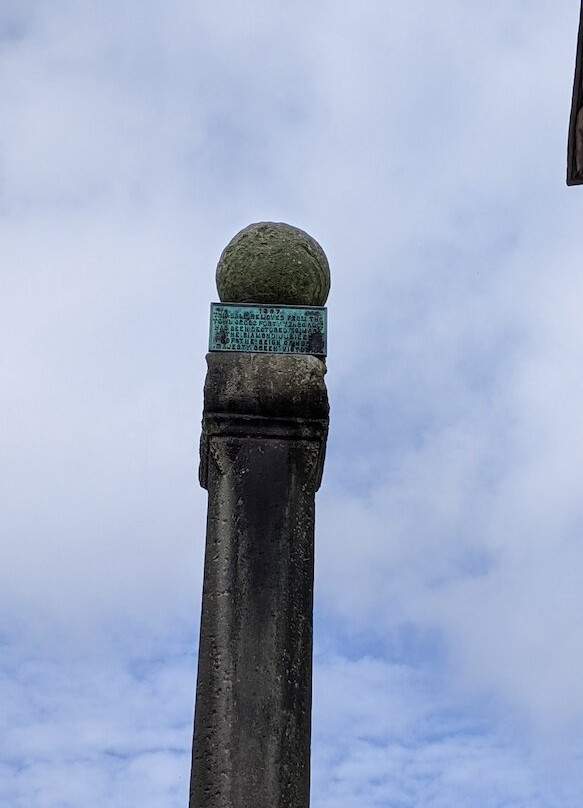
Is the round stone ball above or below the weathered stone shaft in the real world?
above

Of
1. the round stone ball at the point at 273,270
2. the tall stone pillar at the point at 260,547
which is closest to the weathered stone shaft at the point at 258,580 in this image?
the tall stone pillar at the point at 260,547

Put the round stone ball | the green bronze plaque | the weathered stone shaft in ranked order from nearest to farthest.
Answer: the weathered stone shaft < the green bronze plaque < the round stone ball

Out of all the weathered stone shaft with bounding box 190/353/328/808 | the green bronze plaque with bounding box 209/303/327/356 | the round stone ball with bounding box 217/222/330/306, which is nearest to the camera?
the weathered stone shaft with bounding box 190/353/328/808

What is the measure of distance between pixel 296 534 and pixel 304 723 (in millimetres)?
862

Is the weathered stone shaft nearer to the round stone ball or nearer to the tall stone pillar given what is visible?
the tall stone pillar

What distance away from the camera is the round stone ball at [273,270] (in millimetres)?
6656

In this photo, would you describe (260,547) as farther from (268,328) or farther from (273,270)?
(273,270)

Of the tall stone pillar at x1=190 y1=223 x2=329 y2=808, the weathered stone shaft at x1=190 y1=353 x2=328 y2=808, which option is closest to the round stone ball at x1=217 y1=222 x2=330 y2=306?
the tall stone pillar at x1=190 y1=223 x2=329 y2=808

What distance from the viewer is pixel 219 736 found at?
5.78 meters

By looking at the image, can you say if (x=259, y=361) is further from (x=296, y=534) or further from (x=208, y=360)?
(x=296, y=534)

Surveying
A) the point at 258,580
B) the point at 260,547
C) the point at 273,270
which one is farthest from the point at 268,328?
the point at 258,580

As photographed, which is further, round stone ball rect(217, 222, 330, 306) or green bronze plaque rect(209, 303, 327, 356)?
round stone ball rect(217, 222, 330, 306)

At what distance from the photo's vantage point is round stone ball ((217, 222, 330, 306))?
666 centimetres

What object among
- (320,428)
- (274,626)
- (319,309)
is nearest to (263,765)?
(274,626)
